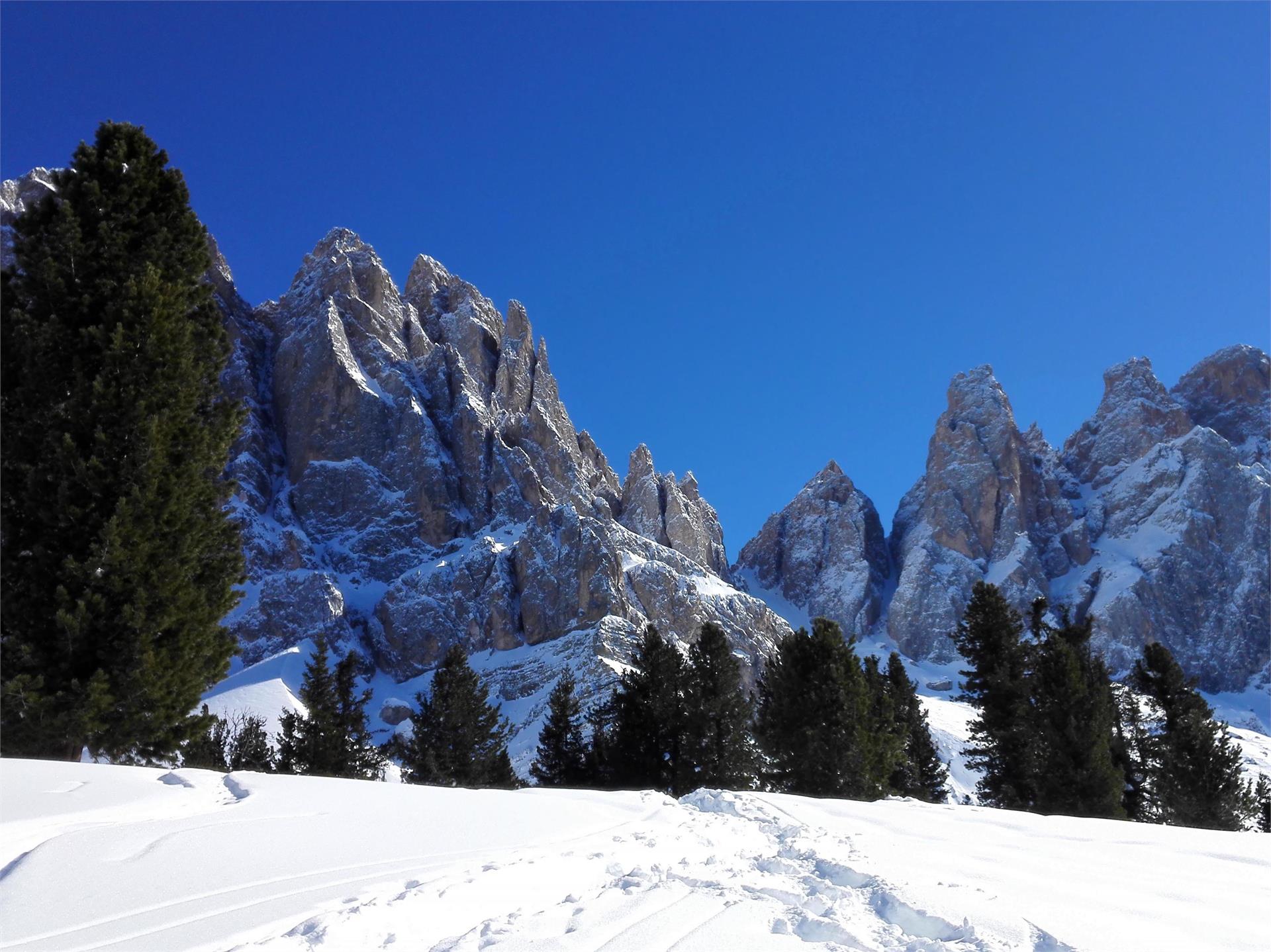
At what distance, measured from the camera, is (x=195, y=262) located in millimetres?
12984

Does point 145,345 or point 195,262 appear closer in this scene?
point 145,345

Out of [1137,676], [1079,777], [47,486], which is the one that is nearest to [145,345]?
[47,486]

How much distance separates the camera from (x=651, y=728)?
97.9 feet

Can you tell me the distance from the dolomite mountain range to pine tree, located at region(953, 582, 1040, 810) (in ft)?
319

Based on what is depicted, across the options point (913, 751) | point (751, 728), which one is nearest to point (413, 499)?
point (913, 751)

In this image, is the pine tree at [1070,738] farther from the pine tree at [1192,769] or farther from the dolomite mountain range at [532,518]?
the dolomite mountain range at [532,518]

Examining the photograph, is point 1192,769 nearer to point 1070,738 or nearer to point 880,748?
point 1070,738

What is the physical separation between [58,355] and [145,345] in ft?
4.08

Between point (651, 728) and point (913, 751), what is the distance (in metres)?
14.5

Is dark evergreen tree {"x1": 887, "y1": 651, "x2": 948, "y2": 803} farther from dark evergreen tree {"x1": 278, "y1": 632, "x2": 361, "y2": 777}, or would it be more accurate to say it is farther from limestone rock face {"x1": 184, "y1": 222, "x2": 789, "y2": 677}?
limestone rock face {"x1": 184, "y1": 222, "x2": 789, "y2": 677}

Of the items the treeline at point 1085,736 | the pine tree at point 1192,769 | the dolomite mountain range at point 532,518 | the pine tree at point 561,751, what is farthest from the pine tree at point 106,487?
the dolomite mountain range at point 532,518

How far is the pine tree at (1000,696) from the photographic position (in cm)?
2638

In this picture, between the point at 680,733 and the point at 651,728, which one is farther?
the point at 651,728

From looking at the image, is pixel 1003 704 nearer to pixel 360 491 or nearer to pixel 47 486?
pixel 47 486
